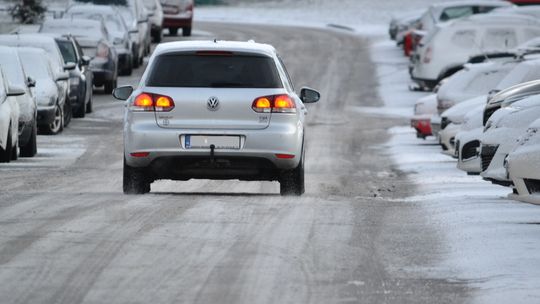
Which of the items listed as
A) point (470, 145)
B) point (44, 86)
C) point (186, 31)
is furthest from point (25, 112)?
point (186, 31)

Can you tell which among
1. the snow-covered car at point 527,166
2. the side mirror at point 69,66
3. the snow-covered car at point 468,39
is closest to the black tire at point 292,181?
the snow-covered car at point 527,166

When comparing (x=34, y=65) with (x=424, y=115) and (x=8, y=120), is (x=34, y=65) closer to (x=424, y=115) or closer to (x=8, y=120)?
(x=424, y=115)

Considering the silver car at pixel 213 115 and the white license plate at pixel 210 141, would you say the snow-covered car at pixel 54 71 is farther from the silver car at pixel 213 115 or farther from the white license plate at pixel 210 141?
the white license plate at pixel 210 141

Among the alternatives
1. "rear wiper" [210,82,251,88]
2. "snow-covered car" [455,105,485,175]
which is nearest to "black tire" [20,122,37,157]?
"snow-covered car" [455,105,485,175]

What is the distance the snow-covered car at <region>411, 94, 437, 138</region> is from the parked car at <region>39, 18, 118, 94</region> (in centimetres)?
1023

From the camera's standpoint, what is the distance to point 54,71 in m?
28.5

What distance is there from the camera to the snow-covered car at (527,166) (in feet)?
44.8

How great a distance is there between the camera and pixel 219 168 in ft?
51.1

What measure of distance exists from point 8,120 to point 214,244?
10.0 metres

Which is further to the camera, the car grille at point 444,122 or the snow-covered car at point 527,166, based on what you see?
the car grille at point 444,122

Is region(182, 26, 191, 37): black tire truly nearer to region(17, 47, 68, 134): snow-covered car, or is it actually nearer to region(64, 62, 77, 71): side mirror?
region(64, 62, 77, 71): side mirror

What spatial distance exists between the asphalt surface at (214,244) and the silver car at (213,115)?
38 cm

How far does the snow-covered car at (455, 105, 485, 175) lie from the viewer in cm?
1978

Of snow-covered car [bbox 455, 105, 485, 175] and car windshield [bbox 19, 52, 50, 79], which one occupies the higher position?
snow-covered car [bbox 455, 105, 485, 175]
